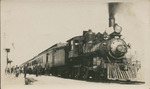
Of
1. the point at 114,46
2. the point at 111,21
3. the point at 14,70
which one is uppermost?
the point at 111,21

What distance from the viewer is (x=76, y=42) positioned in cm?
159

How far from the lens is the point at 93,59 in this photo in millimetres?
1640

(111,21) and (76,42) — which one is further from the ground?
(111,21)

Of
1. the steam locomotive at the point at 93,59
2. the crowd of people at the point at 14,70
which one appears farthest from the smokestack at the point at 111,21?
the crowd of people at the point at 14,70

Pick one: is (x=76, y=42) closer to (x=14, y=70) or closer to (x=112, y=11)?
(x=112, y=11)

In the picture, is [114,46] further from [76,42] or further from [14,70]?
[14,70]

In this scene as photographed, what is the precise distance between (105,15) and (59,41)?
15.9 inches

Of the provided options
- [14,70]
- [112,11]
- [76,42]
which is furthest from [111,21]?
[14,70]

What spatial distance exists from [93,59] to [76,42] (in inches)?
7.5

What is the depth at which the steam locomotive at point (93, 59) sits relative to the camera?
1.62 metres

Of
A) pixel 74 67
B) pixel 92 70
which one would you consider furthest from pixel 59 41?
pixel 92 70

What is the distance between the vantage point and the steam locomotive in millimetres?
1616

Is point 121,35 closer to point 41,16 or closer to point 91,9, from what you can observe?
point 91,9

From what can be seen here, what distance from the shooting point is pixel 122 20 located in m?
1.63
